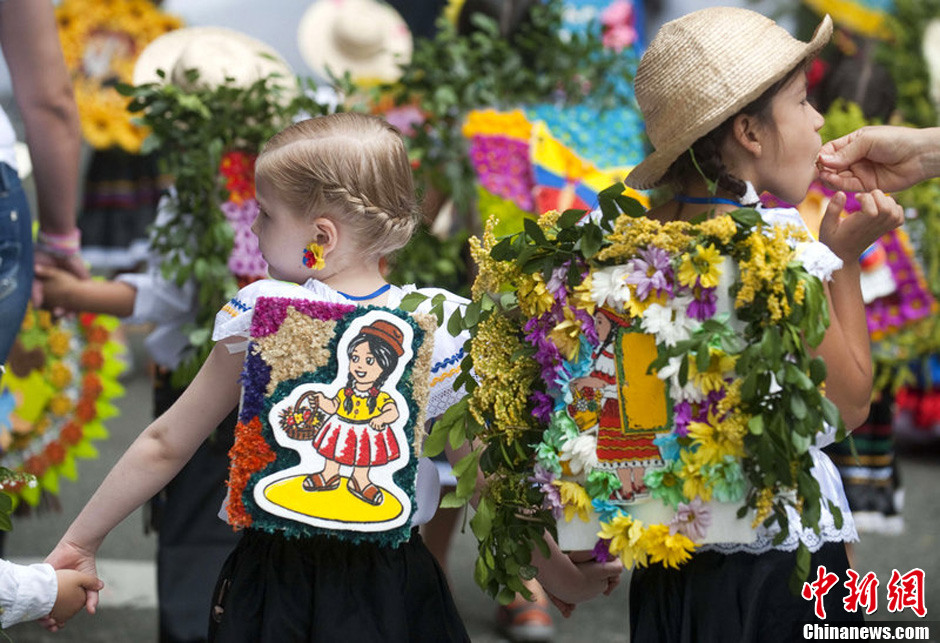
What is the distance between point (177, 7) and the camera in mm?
9539

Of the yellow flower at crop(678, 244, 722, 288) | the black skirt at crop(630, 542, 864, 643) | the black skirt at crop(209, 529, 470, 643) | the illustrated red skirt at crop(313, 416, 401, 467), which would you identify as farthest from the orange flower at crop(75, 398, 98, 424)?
the yellow flower at crop(678, 244, 722, 288)

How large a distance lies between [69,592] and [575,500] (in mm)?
854

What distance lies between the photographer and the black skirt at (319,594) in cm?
200

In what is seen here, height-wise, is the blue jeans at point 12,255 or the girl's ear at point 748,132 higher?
the girl's ear at point 748,132

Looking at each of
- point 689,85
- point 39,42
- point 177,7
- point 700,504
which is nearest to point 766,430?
point 700,504

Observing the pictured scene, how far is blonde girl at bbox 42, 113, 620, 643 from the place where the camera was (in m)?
2.01

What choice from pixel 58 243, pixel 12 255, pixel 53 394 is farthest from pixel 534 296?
pixel 53 394

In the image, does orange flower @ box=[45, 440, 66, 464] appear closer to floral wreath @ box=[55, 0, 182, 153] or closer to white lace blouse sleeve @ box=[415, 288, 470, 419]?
white lace blouse sleeve @ box=[415, 288, 470, 419]

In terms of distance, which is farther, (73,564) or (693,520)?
(73,564)

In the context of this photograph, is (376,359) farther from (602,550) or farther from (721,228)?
(721,228)

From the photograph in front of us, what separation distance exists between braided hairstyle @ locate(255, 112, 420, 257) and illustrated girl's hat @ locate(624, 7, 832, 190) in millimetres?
447

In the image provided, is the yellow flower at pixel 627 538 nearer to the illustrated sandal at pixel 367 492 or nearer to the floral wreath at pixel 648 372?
the floral wreath at pixel 648 372

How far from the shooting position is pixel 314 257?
2.06 metres

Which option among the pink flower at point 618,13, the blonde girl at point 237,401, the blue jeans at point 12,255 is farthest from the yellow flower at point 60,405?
the pink flower at point 618,13
